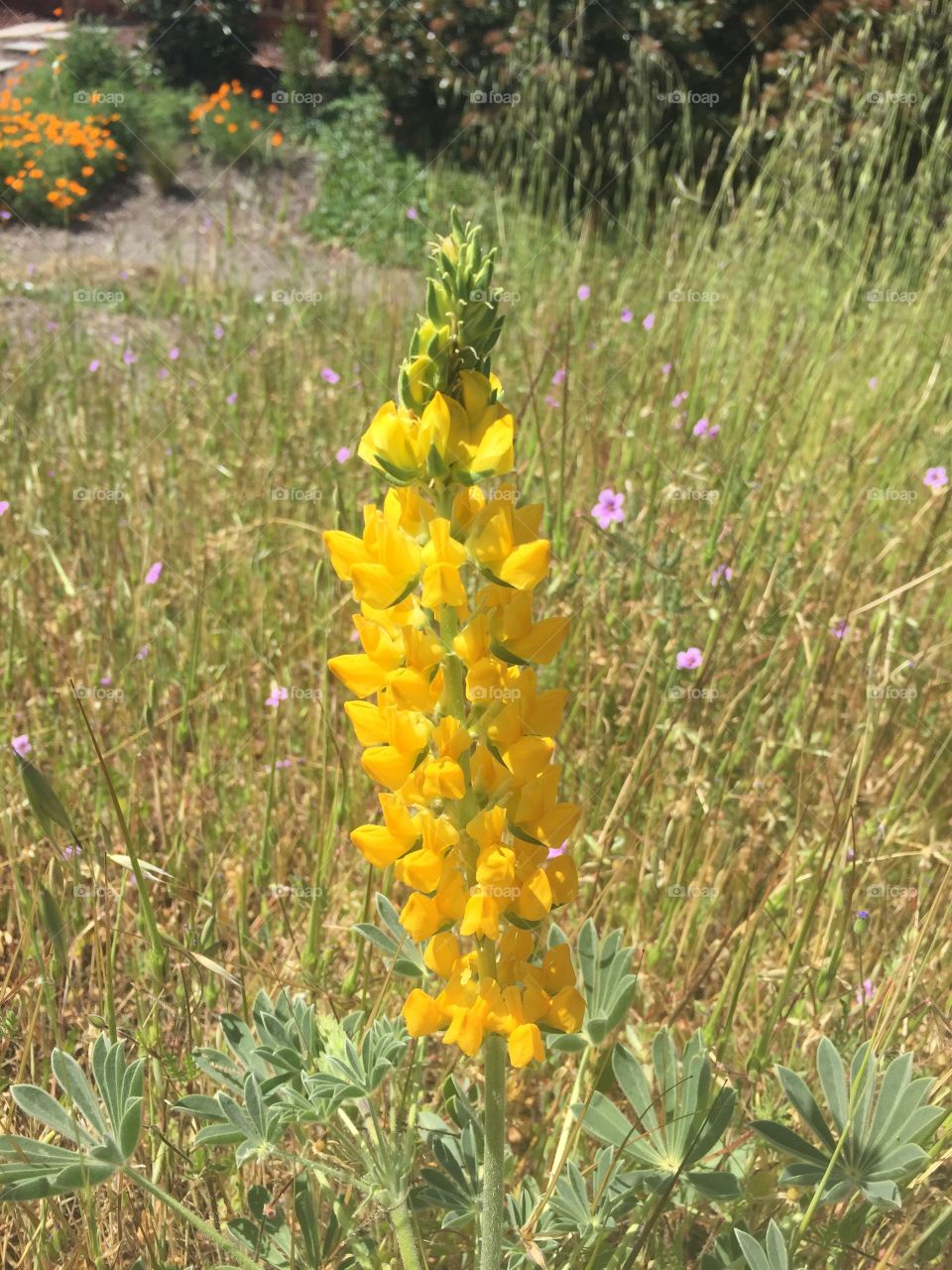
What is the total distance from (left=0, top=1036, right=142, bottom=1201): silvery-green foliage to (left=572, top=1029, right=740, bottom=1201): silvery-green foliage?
534mm

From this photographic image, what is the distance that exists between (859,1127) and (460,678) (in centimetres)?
71

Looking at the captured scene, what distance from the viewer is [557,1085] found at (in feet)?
5.01

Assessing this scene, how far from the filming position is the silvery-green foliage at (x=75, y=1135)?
3.20 feet

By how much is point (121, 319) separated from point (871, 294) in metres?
4.43

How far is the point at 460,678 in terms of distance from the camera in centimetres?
94

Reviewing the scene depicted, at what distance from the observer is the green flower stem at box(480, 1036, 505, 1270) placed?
3.22 feet

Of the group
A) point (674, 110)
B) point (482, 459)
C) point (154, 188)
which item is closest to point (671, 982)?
point (482, 459)
